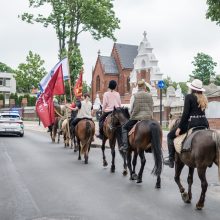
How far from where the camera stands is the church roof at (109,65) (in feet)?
269

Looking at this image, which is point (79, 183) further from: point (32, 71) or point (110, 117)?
point (32, 71)

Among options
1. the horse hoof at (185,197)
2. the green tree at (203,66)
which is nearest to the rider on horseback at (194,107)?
the horse hoof at (185,197)

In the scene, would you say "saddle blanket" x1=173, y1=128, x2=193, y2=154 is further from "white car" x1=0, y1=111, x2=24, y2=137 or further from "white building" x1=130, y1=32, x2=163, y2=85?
"white building" x1=130, y1=32, x2=163, y2=85

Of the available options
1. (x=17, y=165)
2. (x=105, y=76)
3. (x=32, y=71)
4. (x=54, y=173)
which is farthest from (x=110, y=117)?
(x=32, y=71)

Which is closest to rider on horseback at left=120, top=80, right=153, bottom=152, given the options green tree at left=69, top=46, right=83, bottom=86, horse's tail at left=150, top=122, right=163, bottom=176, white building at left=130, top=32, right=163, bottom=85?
horse's tail at left=150, top=122, right=163, bottom=176

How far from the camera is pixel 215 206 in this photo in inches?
310

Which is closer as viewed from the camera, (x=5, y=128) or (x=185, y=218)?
(x=185, y=218)

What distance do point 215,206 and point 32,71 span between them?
269 feet

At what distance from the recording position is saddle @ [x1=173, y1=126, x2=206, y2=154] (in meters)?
7.76

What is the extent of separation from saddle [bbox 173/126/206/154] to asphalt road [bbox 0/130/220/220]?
96 centimetres

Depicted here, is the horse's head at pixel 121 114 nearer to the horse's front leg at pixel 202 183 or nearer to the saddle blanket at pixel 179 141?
the saddle blanket at pixel 179 141

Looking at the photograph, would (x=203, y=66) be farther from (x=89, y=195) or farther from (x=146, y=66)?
(x=89, y=195)

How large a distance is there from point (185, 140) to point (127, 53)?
77033 millimetres

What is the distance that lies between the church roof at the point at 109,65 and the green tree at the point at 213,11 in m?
55.8
